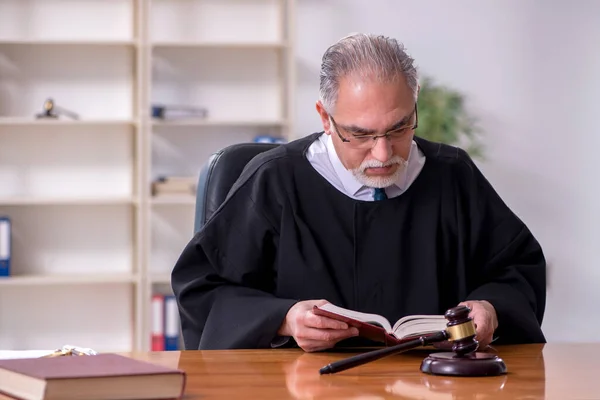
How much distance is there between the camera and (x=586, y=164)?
5.34m

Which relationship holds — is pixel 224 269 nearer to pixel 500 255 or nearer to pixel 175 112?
pixel 500 255

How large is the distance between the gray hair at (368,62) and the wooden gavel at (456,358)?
0.67 metres

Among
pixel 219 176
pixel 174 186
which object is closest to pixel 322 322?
pixel 219 176

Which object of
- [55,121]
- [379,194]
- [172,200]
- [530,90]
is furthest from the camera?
[530,90]

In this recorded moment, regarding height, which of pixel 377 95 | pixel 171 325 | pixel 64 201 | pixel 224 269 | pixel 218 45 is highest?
pixel 218 45

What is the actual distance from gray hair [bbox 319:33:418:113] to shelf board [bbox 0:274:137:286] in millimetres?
2960

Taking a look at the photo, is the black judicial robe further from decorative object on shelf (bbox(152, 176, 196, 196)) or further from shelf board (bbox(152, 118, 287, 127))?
decorative object on shelf (bbox(152, 176, 196, 196))

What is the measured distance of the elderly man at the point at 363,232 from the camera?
2021 mm

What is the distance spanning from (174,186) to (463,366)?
3.51 meters

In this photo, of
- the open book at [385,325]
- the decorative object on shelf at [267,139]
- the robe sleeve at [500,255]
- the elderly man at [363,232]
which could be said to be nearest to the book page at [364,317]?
the open book at [385,325]

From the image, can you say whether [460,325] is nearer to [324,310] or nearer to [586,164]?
[324,310]

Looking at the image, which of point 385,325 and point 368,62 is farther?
point 368,62

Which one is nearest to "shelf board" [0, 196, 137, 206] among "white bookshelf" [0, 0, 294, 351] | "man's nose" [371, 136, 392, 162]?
"white bookshelf" [0, 0, 294, 351]

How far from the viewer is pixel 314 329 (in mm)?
1713
